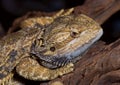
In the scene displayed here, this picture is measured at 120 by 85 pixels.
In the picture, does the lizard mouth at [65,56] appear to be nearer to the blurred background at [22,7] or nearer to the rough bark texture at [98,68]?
the rough bark texture at [98,68]

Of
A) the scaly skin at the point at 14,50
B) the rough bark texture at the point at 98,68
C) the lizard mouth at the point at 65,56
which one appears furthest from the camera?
the scaly skin at the point at 14,50

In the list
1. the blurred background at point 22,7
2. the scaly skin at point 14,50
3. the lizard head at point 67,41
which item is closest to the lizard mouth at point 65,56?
the lizard head at point 67,41

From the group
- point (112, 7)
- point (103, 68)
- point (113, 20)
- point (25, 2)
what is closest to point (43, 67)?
point (103, 68)

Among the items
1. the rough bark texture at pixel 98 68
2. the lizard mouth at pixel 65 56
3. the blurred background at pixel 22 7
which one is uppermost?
the blurred background at pixel 22 7

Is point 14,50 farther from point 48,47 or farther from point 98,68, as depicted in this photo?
point 98,68

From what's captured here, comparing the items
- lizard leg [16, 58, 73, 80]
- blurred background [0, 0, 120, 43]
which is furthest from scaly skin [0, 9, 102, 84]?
blurred background [0, 0, 120, 43]

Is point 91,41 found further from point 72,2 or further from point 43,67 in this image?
point 72,2

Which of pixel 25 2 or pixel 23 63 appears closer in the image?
pixel 23 63

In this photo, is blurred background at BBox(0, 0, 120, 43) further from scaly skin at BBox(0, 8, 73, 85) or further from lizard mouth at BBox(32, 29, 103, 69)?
lizard mouth at BBox(32, 29, 103, 69)
